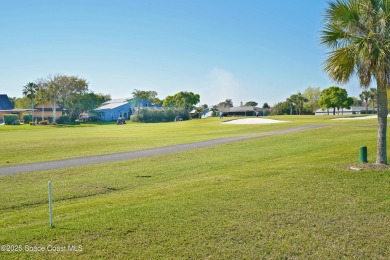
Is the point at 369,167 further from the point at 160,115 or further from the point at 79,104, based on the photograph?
the point at 79,104

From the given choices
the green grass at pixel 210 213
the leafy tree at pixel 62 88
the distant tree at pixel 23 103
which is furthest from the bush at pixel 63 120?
the green grass at pixel 210 213

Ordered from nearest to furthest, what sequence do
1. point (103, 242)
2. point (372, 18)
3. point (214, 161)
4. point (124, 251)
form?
point (124, 251) → point (103, 242) → point (372, 18) → point (214, 161)

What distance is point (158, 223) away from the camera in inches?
279

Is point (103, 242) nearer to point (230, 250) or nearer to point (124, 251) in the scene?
point (124, 251)

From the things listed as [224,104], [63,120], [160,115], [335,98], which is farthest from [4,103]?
[335,98]

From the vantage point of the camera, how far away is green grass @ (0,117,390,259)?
589cm

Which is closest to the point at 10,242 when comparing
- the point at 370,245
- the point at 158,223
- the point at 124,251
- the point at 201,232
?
the point at 124,251

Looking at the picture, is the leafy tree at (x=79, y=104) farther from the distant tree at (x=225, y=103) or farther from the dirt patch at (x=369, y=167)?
the dirt patch at (x=369, y=167)

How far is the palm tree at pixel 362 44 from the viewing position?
1162 centimetres

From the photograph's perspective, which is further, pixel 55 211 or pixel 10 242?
pixel 55 211

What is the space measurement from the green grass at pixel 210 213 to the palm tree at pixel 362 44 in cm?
320

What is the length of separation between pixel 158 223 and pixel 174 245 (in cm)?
116

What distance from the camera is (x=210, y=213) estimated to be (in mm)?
7715

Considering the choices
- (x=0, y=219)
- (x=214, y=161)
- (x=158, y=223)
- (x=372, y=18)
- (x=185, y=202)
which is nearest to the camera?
(x=158, y=223)
